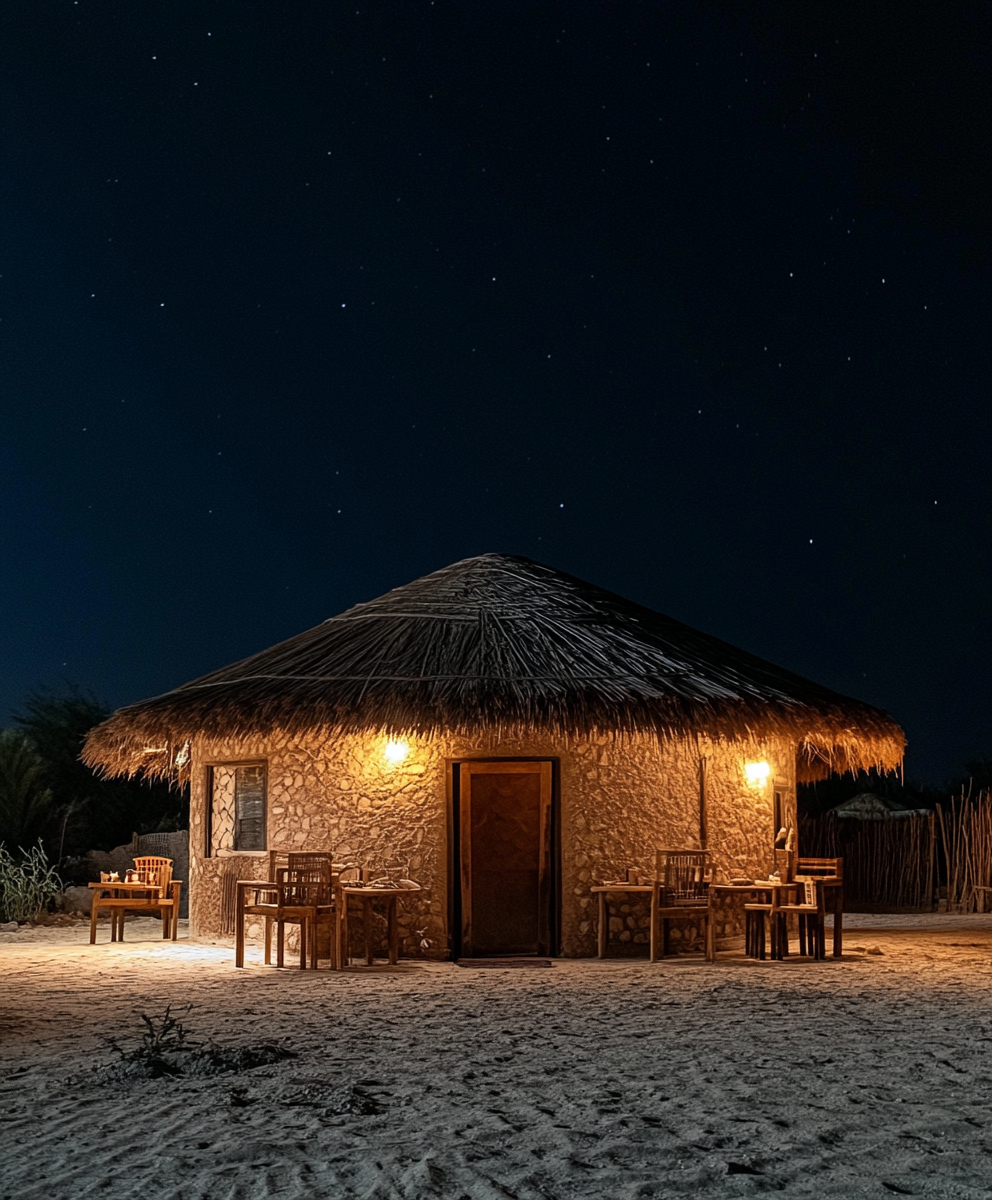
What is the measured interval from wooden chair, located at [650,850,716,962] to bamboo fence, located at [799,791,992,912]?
6.15 meters

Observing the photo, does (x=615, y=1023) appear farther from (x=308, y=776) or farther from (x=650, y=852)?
(x=308, y=776)

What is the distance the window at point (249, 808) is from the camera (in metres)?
11.8

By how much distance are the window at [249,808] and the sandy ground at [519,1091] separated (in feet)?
7.91

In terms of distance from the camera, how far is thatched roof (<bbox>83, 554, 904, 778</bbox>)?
35.5ft

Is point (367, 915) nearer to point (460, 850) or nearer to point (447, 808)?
point (460, 850)

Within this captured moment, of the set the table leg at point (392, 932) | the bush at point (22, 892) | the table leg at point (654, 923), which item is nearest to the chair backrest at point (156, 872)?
the table leg at point (392, 932)

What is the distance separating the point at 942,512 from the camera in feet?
130

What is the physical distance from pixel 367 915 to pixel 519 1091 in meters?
5.10

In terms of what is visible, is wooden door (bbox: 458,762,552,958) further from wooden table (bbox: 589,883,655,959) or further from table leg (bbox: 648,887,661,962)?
table leg (bbox: 648,887,661,962)

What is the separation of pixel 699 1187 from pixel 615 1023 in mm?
3275

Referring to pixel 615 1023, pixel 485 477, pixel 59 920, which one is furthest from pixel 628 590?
pixel 615 1023

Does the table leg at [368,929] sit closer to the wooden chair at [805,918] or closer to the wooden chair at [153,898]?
the wooden chair at [153,898]

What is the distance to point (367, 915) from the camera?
412 inches

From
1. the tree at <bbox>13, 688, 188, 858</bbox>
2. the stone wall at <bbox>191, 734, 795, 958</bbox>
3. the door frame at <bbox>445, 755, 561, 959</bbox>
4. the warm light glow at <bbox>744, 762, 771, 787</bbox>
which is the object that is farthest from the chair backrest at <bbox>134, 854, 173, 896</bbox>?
the tree at <bbox>13, 688, 188, 858</bbox>
